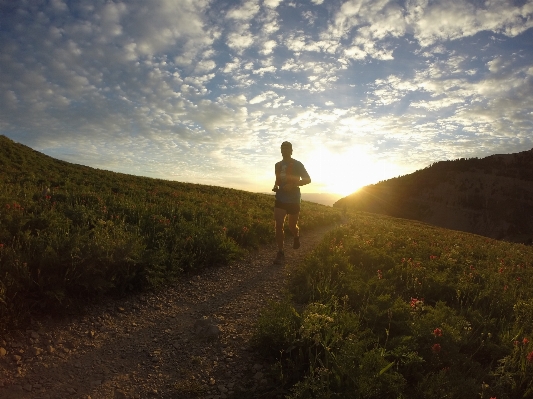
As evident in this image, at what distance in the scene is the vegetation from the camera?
3.80 m

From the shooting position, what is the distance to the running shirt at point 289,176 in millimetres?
9458

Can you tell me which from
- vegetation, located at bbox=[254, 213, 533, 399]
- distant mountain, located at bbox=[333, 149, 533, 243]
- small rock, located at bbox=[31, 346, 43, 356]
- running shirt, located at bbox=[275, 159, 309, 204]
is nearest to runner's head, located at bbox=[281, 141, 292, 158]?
running shirt, located at bbox=[275, 159, 309, 204]

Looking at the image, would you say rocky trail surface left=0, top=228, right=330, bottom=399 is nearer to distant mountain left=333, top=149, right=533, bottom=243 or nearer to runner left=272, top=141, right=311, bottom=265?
runner left=272, top=141, right=311, bottom=265

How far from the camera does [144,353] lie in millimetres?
4660

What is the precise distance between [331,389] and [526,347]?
278 centimetres

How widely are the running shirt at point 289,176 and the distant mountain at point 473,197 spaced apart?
5050cm

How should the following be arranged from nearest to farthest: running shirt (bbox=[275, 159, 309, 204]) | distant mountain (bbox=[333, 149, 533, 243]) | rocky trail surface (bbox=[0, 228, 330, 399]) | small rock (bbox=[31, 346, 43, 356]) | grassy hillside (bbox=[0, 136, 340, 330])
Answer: rocky trail surface (bbox=[0, 228, 330, 399]), small rock (bbox=[31, 346, 43, 356]), grassy hillside (bbox=[0, 136, 340, 330]), running shirt (bbox=[275, 159, 309, 204]), distant mountain (bbox=[333, 149, 533, 243])

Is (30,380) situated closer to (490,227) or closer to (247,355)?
(247,355)

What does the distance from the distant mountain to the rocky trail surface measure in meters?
54.7

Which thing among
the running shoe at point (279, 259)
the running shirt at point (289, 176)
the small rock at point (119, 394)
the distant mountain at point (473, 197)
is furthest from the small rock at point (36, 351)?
the distant mountain at point (473, 197)

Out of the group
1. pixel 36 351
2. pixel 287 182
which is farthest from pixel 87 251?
pixel 287 182

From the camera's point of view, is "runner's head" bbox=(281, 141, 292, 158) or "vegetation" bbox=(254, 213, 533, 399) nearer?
"vegetation" bbox=(254, 213, 533, 399)

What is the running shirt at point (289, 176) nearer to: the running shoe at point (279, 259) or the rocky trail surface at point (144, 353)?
the running shoe at point (279, 259)

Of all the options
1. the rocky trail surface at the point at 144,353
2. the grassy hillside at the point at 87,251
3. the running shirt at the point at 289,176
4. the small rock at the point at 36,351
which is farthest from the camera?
the running shirt at the point at 289,176
